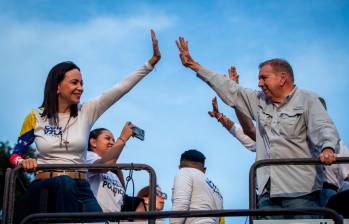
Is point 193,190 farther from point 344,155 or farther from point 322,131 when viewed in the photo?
point 322,131

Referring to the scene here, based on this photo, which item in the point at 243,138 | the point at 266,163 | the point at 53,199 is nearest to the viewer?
the point at 266,163

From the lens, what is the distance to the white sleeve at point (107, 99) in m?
7.60

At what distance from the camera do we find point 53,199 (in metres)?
6.95

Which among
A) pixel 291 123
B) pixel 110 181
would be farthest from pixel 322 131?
pixel 110 181

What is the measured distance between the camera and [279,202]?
6918 mm

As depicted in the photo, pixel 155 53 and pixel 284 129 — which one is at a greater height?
pixel 155 53

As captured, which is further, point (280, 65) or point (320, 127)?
point (280, 65)

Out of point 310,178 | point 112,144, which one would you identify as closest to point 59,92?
point 112,144

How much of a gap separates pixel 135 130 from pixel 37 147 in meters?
0.93

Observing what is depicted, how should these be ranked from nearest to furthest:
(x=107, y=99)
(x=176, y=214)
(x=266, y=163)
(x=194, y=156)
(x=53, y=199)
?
(x=176, y=214) → (x=266, y=163) → (x=53, y=199) → (x=107, y=99) → (x=194, y=156)

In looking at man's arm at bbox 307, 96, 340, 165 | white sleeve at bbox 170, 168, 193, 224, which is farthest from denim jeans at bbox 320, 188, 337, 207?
white sleeve at bbox 170, 168, 193, 224

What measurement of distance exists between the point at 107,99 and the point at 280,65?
1586mm

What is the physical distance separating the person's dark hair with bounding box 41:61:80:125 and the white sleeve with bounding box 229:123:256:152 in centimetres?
195

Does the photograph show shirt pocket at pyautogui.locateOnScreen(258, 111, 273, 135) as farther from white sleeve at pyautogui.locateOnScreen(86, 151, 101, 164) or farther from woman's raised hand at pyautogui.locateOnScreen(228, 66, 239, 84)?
white sleeve at pyautogui.locateOnScreen(86, 151, 101, 164)
